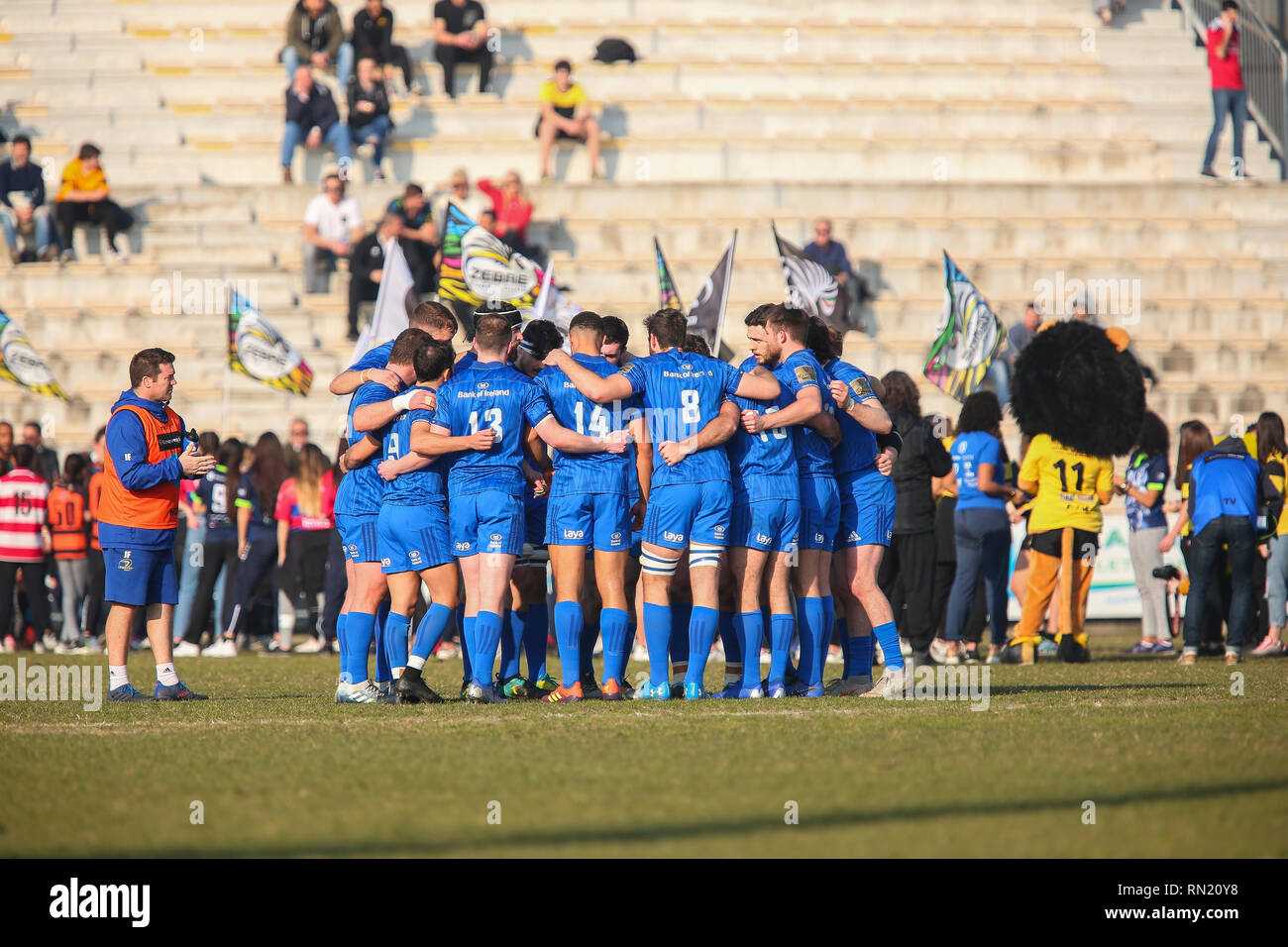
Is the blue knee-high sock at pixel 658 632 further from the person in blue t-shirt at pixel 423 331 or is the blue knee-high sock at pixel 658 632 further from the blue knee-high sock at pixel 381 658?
the person in blue t-shirt at pixel 423 331

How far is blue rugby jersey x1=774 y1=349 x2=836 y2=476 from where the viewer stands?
9.62m

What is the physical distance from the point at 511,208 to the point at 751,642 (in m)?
13.0

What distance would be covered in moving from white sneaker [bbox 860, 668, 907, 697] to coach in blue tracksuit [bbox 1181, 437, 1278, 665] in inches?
182

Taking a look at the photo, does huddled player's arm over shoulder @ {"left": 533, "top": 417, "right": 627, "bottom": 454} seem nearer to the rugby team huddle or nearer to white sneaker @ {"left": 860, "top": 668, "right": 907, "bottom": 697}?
the rugby team huddle

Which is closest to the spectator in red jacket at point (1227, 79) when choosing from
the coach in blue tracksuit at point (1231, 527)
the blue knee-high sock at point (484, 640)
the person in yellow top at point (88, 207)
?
the coach in blue tracksuit at point (1231, 527)

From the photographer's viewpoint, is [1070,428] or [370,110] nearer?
[1070,428]

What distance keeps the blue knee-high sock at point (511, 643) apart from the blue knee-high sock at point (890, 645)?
7.78ft

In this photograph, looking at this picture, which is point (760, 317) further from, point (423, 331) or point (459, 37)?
point (459, 37)

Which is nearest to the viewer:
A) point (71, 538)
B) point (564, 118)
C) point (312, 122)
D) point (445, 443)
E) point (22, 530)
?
point (445, 443)

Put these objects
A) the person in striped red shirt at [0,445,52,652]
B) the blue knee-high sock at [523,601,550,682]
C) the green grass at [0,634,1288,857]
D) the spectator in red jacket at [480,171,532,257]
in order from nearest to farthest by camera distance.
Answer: the green grass at [0,634,1288,857], the blue knee-high sock at [523,601,550,682], the person in striped red shirt at [0,445,52,652], the spectator in red jacket at [480,171,532,257]

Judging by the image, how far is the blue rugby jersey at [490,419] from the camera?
30.5ft

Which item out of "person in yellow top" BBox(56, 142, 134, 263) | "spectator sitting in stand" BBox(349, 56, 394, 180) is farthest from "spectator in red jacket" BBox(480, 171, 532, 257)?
"person in yellow top" BBox(56, 142, 134, 263)

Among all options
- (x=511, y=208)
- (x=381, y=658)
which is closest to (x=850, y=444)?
(x=381, y=658)

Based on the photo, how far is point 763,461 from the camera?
9578mm
